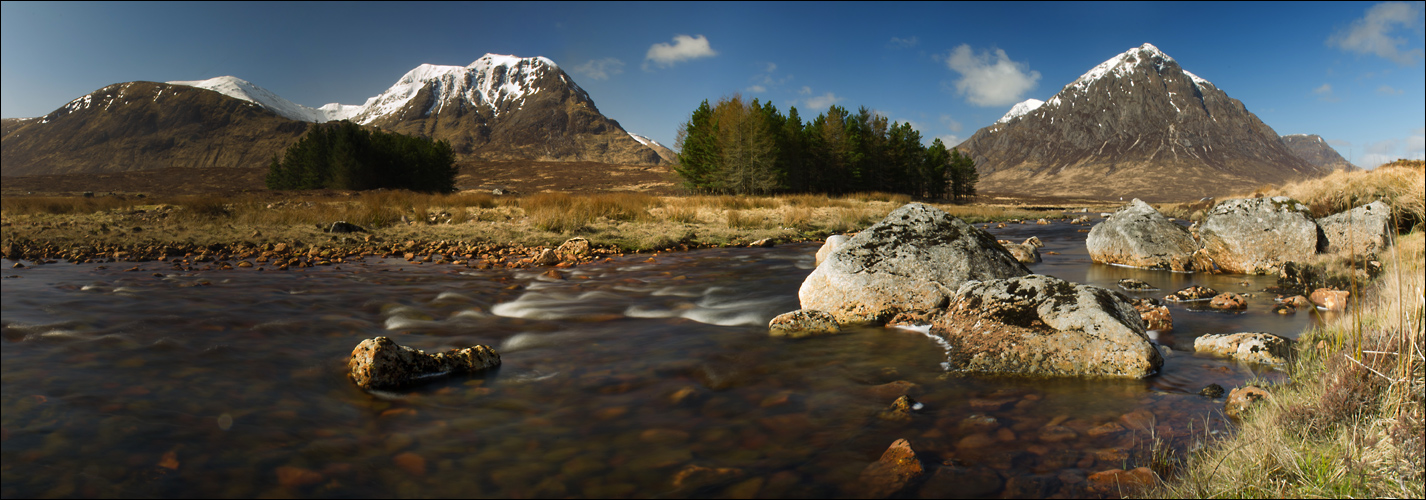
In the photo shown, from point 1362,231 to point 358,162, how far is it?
207 feet

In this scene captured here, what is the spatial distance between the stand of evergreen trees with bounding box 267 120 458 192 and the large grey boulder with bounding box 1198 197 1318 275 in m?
59.4

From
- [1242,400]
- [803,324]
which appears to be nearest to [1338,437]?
[1242,400]

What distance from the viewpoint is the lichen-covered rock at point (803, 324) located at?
618cm

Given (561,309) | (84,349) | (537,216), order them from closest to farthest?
(84,349) → (561,309) → (537,216)

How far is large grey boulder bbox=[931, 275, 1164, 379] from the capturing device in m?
4.51

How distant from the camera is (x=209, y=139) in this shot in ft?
590

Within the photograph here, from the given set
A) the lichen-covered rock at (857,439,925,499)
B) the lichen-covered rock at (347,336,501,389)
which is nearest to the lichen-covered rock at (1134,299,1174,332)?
the lichen-covered rock at (857,439,925,499)

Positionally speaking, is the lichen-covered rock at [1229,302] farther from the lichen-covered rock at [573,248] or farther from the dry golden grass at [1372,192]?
the lichen-covered rock at [573,248]

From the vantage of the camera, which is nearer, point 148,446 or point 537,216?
point 148,446

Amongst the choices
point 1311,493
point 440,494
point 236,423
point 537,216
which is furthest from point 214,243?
point 1311,493

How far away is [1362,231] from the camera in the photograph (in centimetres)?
915

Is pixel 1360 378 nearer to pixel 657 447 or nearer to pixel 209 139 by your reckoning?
pixel 657 447

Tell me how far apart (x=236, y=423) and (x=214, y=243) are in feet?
37.9

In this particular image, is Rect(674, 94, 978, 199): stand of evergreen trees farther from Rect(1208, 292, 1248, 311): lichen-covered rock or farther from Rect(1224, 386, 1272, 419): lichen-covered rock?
Rect(1224, 386, 1272, 419): lichen-covered rock
